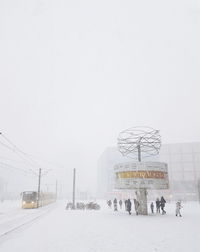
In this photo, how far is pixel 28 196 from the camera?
4225 centimetres

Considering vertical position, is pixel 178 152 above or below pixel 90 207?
above

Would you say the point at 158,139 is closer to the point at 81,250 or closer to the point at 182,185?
the point at 81,250

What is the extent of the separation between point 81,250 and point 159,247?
11.5ft

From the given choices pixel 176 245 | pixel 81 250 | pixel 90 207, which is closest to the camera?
pixel 81 250

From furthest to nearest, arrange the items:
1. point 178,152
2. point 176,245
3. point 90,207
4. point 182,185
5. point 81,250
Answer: point 178,152
point 182,185
point 90,207
point 176,245
point 81,250

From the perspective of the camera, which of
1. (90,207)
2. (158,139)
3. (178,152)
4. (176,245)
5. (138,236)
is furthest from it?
(178,152)

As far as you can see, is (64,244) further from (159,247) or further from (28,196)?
(28,196)

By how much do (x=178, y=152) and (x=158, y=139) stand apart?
76103 mm

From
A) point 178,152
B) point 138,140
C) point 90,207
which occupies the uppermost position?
point 178,152

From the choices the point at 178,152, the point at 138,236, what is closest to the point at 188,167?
the point at 178,152

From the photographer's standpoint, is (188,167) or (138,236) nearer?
(138,236)

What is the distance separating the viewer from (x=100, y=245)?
11453mm

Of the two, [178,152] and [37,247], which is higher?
[178,152]

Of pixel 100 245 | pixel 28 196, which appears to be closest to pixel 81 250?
pixel 100 245
